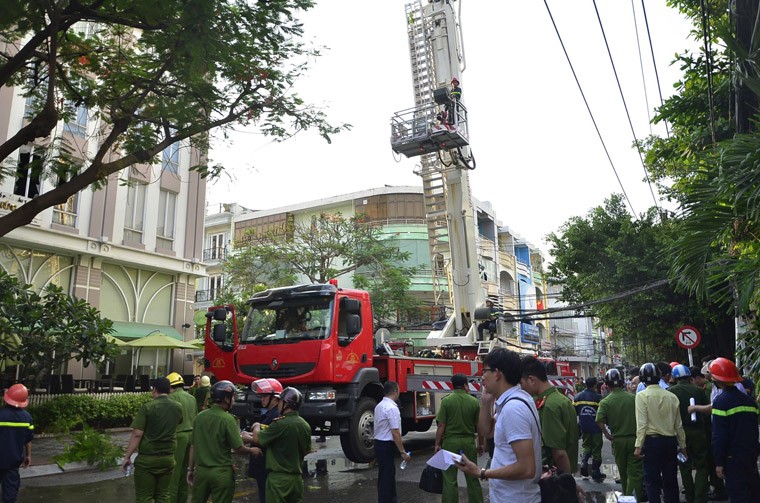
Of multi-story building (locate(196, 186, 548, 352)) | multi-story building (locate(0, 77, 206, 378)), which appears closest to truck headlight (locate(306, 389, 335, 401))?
multi-story building (locate(0, 77, 206, 378))

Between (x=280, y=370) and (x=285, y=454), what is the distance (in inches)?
200

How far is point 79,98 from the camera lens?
36.0ft

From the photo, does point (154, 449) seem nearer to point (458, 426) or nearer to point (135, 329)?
point (458, 426)

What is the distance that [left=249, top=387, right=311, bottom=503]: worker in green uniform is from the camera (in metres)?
5.35

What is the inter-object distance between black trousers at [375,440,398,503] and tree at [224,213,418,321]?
19590 millimetres

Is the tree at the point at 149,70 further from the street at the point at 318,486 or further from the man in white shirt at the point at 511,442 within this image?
the man in white shirt at the point at 511,442

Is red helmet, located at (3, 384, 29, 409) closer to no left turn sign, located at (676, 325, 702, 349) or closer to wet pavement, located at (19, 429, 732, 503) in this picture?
wet pavement, located at (19, 429, 732, 503)

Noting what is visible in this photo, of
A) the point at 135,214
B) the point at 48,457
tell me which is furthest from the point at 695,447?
the point at 135,214

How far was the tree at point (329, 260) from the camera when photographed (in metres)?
27.5

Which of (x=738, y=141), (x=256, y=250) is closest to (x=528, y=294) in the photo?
(x=256, y=250)

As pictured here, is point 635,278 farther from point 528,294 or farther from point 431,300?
point 528,294

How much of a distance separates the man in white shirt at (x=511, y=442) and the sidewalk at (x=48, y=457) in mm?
9591

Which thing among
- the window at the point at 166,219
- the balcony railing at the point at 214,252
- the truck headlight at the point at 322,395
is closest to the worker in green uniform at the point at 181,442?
the truck headlight at the point at 322,395

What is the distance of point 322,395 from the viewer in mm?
9898
